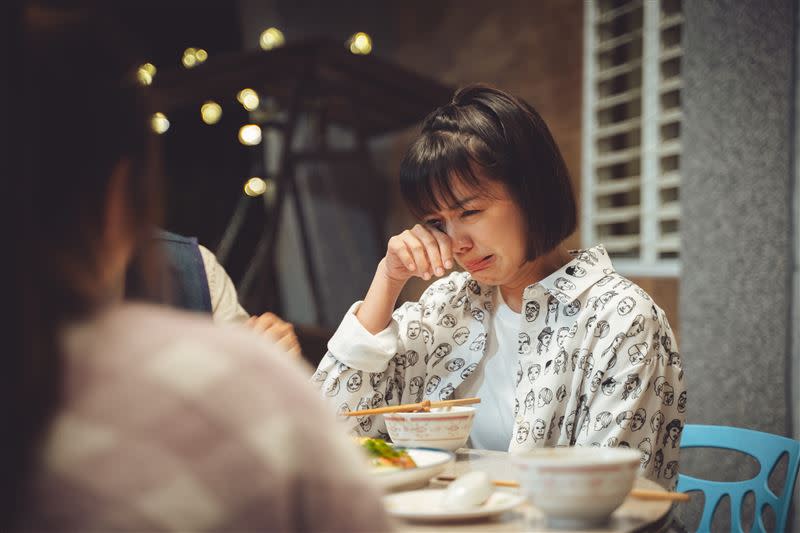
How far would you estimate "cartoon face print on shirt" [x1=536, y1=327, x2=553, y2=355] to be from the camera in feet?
6.20

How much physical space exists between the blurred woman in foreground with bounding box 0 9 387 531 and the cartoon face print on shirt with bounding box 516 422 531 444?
1141 mm

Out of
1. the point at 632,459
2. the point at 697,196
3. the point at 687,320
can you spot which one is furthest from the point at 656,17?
the point at 632,459

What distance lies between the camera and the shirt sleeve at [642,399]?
5.54 feet

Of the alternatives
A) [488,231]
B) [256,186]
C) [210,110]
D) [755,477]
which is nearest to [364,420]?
[488,231]

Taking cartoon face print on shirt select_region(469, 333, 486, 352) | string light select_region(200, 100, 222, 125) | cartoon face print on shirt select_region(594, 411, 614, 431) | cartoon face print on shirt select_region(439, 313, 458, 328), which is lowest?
cartoon face print on shirt select_region(594, 411, 614, 431)

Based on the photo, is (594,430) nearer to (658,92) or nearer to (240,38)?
(658,92)

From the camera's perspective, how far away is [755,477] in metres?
2.00

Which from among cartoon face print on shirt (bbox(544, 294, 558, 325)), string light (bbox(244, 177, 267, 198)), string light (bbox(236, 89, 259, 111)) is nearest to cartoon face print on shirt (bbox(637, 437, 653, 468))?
cartoon face print on shirt (bbox(544, 294, 558, 325))

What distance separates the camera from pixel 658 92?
4.18m

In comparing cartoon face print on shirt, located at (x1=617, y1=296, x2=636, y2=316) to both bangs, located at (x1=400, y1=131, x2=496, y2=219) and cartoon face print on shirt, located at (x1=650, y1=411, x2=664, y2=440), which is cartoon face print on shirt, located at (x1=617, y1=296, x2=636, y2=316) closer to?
cartoon face print on shirt, located at (x1=650, y1=411, x2=664, y2=440)

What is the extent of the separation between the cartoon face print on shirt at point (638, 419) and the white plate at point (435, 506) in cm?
51

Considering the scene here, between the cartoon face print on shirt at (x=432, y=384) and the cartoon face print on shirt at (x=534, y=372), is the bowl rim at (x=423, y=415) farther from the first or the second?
the cartoon face print on shirt at (x=432, y=384)

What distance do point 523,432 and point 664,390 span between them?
1.00 feet

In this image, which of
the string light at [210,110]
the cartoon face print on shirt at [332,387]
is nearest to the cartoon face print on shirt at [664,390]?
the cartoon face print on shirt at [332,387]
